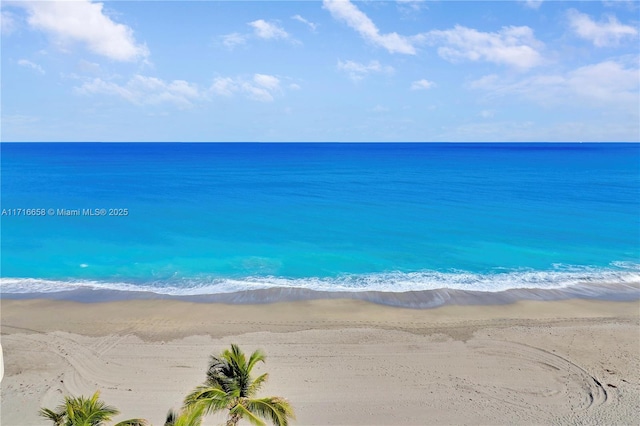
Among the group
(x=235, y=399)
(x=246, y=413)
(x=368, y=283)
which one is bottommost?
(x=246, y=413)

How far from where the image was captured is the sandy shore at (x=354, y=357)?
49.8 feet

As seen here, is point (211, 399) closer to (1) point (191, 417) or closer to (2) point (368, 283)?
(1) point (191, 417)

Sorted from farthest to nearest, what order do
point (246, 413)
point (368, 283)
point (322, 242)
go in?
point (322, 242) → point (368, 283) → point (246, 413)

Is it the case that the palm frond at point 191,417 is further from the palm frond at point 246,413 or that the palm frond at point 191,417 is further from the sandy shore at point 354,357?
the sandy shore at point 354,357

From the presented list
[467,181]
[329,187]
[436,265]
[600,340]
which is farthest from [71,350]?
[467,181]

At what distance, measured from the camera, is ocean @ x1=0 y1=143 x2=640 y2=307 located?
2650 cm

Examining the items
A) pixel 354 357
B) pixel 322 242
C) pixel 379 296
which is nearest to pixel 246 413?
pixel 354 357

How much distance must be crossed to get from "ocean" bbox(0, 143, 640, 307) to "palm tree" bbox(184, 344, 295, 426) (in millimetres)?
13876

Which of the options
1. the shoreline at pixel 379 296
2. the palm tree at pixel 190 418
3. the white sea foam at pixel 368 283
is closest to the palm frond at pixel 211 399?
the palm tree at pixel 190 418

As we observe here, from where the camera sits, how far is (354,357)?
59.7ft

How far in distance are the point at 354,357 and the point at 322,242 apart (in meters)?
17.5

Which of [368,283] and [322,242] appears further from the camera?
[322,242]

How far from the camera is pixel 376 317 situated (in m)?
22.0

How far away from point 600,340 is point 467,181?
184 ft
